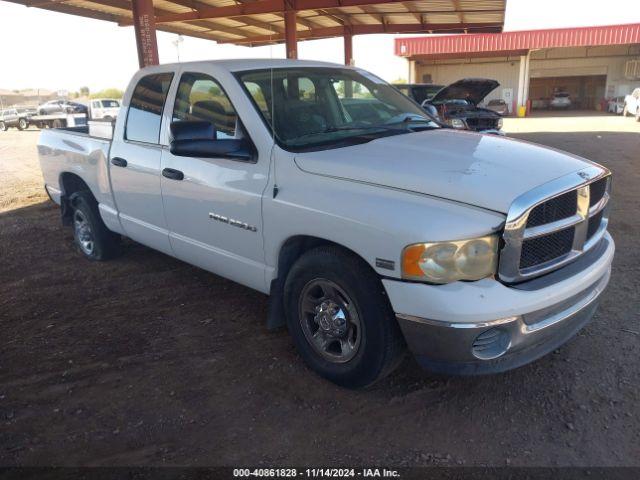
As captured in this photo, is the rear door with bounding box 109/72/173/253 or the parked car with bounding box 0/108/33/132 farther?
the parked car with bounding box 0/108/33/132

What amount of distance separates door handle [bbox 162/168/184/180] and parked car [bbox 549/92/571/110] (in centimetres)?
4051

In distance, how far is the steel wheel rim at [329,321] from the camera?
290 cm

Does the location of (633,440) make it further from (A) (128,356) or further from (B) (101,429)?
(A) (128,356)

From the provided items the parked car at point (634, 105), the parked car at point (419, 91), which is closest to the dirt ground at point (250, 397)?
the parked car at point (419, 91)

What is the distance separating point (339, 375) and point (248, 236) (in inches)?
42.1

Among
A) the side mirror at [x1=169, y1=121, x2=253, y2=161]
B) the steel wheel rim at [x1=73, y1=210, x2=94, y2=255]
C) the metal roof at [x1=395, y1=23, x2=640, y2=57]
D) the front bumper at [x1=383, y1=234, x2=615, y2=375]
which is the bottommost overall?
the steel wheel rim at [x1=73, y1=210, x2=94, y2=255]

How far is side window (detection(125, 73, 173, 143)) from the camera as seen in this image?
4113mm

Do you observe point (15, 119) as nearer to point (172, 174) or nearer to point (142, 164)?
point (142, 164)

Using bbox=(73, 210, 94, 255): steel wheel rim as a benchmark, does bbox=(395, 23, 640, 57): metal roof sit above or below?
above

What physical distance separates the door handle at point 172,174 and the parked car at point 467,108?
25.2ft

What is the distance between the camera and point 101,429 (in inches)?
111

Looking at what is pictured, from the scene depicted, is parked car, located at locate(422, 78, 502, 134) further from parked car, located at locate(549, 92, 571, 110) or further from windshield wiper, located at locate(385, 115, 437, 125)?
parked car, located at locate(549, 92, 571, 110)

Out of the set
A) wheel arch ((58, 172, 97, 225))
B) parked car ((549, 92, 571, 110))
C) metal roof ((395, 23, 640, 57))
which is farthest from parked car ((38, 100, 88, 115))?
parked car ((549, 92, 571, 110))

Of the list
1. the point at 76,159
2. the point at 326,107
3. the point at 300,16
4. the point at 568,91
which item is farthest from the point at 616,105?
the point at 76,159
